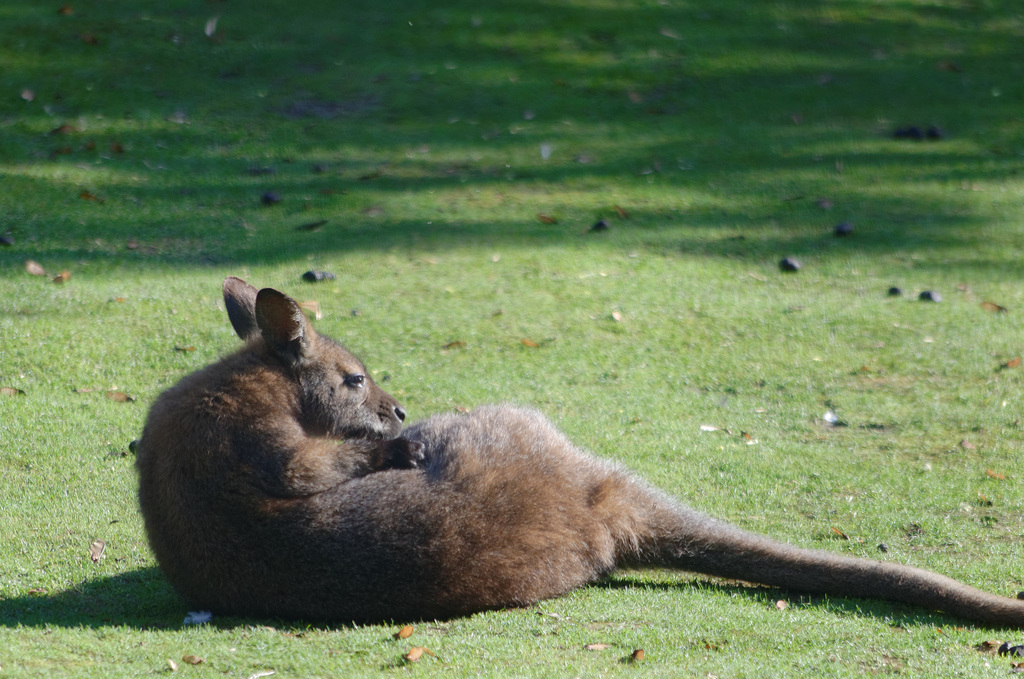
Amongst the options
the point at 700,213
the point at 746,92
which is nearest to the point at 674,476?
the point at 700,213

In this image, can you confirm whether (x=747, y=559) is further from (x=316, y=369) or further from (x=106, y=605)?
(x=106, y=605)

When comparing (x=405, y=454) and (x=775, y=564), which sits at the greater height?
(x=405, y=454)

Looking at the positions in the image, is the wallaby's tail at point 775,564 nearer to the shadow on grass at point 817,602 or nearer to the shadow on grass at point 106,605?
the shadow on grass at point 817,602

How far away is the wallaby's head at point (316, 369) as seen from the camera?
14.9 ft

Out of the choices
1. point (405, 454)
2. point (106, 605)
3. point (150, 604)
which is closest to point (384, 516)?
point (405, 454)

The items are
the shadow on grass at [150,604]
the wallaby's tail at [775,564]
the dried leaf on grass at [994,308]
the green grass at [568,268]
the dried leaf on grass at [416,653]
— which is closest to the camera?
the dried leaf on grass at [416,653]

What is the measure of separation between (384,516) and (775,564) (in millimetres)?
1653

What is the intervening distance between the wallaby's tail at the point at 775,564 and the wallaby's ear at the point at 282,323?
62.8 inches

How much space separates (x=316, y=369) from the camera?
4730mm

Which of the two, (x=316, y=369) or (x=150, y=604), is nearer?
(x=150, y=604)

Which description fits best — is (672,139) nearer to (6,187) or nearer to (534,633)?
(6,187)

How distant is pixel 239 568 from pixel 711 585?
1.95 meters

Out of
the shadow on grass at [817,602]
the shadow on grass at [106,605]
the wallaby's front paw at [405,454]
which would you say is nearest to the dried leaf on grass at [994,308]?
the shadow on grass at [817,602]

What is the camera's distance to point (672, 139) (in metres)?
12.2
